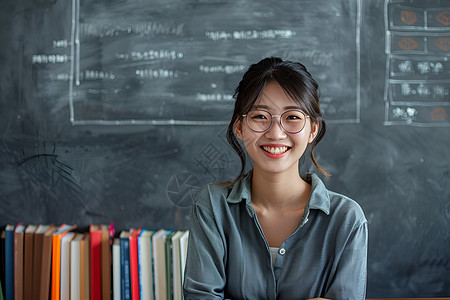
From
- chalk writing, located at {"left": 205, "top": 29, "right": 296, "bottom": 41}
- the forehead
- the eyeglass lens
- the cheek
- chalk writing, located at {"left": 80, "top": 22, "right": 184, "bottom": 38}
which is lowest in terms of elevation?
the cheek

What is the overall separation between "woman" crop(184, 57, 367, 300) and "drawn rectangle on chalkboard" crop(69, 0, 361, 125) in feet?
2.66

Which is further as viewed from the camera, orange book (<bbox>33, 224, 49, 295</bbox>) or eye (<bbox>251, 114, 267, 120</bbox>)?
orange book (<bbox>33, 224, 49, 295</bbox>)

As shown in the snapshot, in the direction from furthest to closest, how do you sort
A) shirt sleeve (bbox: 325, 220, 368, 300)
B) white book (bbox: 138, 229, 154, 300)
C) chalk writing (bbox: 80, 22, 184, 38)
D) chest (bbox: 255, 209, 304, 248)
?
chalk writing (bbox: 80, 22, 184, 38)
white book (bbox: 138, 229, 154, 300)
chest (bbox: 255, 209, 304, 248)
shirt sleeve (bbox: 325, 220, 368, 300)

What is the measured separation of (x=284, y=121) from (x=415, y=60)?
→ 1.17 m

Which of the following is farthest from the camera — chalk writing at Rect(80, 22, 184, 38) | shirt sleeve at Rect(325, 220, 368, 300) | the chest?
chalk writing at Rect(80, 22, 184, 38)

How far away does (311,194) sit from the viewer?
1.21 m

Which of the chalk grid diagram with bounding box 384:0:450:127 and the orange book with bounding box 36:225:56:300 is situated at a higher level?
the chalk grid diagram with bounding box 384:0:450:127

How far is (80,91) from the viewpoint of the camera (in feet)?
6.53

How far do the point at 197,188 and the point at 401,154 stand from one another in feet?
3.20

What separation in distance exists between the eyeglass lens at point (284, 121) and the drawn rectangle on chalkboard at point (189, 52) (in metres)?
0.84

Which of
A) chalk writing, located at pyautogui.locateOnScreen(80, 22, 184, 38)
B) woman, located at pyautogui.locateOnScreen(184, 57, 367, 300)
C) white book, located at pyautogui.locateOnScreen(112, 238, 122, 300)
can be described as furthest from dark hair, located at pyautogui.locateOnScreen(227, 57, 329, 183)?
white book, located at pyautogui.locateOnScreen(112, 238, 122, 300)

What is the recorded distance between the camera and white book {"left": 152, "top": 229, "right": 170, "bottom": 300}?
6.14 feet

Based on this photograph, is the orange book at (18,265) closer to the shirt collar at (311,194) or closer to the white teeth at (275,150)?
the shirt collar at (311,194)

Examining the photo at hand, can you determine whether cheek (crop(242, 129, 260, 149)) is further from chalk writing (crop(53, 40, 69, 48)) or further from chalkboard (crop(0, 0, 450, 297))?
chalk writing (crop(53, 40, 69, 48))
